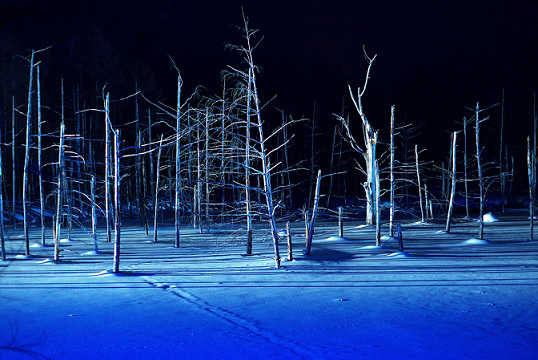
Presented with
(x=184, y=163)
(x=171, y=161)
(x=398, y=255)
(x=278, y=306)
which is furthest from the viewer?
(x=184, y=163)

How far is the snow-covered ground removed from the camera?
5699 mm

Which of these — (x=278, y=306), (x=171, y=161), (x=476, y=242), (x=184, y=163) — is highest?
(x=184, y=163)

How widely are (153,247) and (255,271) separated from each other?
6516 mm

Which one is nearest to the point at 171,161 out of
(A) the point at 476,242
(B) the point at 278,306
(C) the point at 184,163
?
(C) the point at 184,163

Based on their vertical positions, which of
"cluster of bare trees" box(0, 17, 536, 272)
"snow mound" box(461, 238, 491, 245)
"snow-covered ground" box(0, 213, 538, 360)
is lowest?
"snow-covered ground" box(0, 213, 538, 360)

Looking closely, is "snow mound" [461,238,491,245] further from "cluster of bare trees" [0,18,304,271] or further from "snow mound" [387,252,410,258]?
"cluster of bare trees" [0,18,304,271]

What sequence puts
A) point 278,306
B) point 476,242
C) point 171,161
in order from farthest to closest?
point 171,161
point 476,242
point 278,306

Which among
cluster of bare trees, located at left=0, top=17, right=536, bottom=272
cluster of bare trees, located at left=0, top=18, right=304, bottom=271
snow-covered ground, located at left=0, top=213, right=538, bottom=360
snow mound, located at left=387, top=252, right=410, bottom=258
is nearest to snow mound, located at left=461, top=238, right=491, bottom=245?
cluster of bare trees, located at left=0, top=17, right=536, bottom=272

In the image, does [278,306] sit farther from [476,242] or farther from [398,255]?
[476,242]

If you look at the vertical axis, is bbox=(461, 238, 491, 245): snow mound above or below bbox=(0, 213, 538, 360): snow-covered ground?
above

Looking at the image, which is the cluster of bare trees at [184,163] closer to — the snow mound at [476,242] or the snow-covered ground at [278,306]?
the snow mound at [476,242]

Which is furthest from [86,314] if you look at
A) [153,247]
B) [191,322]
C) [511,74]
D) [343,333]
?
[511,74]

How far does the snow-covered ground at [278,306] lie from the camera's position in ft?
18.7

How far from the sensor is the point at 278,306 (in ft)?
25.5
